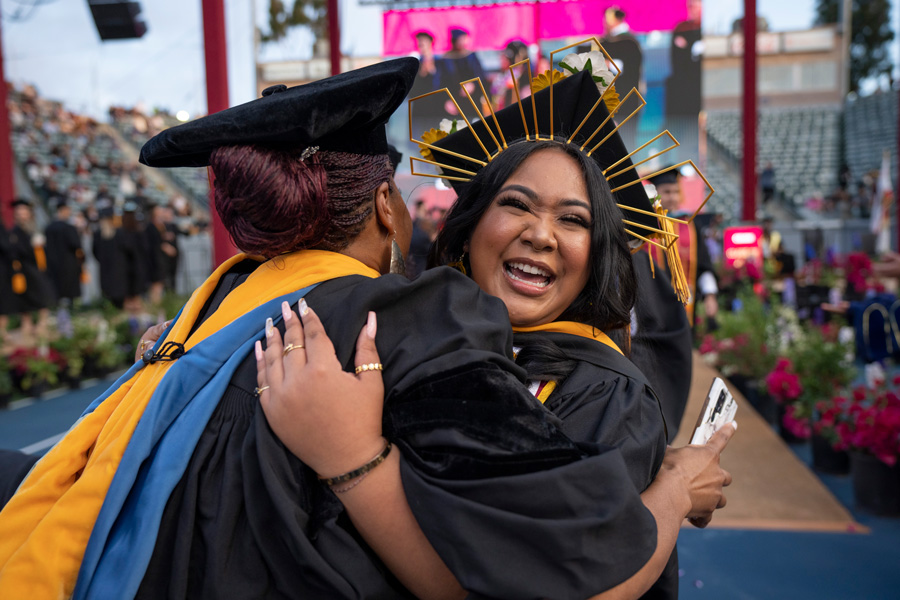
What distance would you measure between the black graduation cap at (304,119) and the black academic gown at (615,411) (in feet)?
2.32

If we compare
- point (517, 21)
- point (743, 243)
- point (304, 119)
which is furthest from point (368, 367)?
point (743, 243)

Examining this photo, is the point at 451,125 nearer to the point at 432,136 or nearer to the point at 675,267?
the point at 432,136

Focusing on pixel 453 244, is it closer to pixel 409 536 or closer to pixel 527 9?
pixel 409 536

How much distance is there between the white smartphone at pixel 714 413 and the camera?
177 cm

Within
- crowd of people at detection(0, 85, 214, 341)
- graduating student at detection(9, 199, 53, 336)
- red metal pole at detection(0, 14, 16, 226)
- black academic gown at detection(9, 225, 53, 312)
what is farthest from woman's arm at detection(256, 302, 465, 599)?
red metal pole at detection(0, 14, 16, 226)

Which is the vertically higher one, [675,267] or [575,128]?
[575,128]

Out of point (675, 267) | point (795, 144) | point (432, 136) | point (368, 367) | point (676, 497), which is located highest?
point (795, 144)

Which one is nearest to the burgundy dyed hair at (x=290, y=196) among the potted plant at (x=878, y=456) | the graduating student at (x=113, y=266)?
the potted plant at (x=878, y=456)

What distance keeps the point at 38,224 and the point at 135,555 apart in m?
19.8

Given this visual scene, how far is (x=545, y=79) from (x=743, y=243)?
22.8 ft

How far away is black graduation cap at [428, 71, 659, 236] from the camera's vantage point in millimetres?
1932

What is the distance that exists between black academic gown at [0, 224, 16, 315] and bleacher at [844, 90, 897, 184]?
1056 inches

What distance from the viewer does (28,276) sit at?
32.1 ft

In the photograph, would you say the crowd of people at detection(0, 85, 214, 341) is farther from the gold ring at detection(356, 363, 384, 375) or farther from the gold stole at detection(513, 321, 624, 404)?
the gold ring at detection(356, 363, 384, 375)
